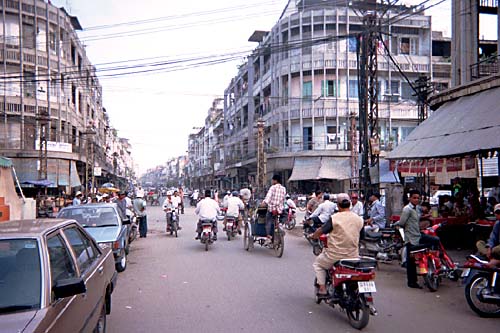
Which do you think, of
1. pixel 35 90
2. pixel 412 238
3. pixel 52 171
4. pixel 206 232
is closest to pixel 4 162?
pixel 206 232

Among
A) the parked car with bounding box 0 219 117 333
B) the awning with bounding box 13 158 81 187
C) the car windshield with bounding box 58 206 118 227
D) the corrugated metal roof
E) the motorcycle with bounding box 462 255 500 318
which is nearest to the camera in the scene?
the parked car with bounding box 0 219 117 333

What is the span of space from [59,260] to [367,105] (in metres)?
14.3

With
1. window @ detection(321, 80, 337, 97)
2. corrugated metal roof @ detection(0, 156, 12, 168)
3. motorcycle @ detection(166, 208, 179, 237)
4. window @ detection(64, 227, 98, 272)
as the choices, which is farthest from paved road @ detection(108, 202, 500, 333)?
window @ detection(321, 80, 337, 97)

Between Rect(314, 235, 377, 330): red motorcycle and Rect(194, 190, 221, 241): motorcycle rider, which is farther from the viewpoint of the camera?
Rect(194, 190, 221, 241): motorcycle rider

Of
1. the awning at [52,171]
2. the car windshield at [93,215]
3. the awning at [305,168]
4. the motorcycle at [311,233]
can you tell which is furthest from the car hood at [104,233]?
the awning at [305,168]

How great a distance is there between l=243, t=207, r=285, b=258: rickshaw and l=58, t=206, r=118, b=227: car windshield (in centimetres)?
373

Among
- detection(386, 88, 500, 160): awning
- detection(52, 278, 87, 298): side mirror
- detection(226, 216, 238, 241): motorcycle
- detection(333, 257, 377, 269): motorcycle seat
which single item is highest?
detection(386, 88, 500, 160): awning

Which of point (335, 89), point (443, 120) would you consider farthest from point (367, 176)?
point (335, 89)

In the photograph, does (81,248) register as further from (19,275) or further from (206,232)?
(206,232)

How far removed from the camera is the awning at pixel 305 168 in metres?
39.2

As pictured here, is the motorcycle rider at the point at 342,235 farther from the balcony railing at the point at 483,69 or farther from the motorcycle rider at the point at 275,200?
the balcony railing at the point at 483,69

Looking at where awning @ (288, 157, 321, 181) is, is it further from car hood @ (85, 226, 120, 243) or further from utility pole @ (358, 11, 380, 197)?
car hood @ (85, 226, 120, 243)

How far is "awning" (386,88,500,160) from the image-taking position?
31.6 feet

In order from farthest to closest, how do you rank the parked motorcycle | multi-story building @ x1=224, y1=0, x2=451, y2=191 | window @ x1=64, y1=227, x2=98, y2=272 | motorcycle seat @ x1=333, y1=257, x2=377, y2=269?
multi-story building @ x1=224, y1=0, x2=451, y2=191 → the parked motorcycle → motorcycle seat @ x1=333, y1=257, x2=377, y2=269 → window @ x1=64, y1=227, x2=98, y2=272
